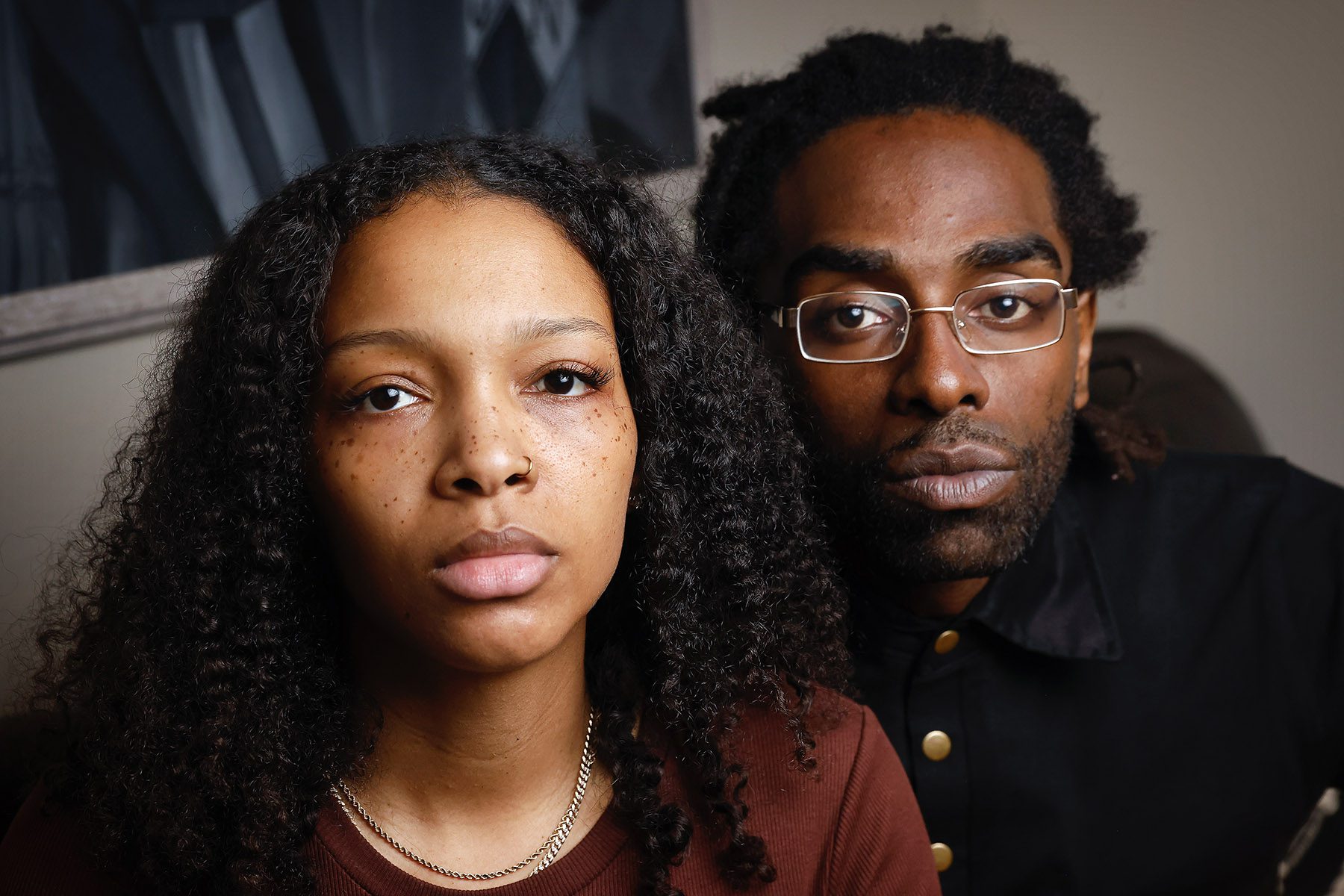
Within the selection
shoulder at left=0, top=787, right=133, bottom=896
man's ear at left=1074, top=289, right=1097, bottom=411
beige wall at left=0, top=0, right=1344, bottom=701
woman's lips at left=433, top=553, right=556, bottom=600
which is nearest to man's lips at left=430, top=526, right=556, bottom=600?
woman's lips at left=433, top=553, right=556, bottom=600

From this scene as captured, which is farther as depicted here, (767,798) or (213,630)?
(767,798)

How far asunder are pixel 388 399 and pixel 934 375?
620mm

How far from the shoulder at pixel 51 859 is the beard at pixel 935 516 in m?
0.83

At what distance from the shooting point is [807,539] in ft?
4.43

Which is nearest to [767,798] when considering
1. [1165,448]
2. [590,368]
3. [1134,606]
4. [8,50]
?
[590,368]

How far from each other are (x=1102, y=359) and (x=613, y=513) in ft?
4.19

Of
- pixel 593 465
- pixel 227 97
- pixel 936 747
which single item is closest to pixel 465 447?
pixel 593 465

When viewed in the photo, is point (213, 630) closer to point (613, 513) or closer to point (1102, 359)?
point (613, 513)

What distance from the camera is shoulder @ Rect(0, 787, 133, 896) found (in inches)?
45.3

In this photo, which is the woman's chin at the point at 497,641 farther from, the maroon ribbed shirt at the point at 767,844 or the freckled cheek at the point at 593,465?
the maroon ribbed shirt at the point at 767,844

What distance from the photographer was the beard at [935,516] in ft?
4.70

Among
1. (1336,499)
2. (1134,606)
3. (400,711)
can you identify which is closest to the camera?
(400,711)

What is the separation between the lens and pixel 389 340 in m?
1.03

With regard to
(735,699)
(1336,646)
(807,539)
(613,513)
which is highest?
(613,513)
